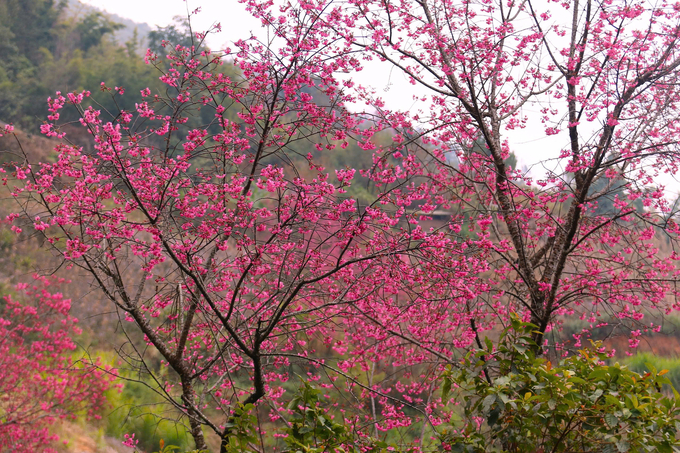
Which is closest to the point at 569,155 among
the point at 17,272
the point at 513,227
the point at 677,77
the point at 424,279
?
the point at 513,227

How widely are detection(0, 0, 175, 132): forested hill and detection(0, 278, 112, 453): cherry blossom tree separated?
9.52 m

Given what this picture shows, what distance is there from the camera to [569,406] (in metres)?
1.89

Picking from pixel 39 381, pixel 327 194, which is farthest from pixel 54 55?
pixel 327 194

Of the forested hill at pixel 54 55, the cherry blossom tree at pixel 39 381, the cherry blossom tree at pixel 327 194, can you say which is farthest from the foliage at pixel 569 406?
the forested hill at pixel 54 55

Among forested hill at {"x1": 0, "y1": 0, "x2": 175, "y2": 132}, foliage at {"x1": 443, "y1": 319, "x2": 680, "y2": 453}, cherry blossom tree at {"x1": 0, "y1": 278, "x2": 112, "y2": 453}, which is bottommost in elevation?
cherry blossom tree at {"x1": 0, "y1": 278, "x2": 112, "y2": 453}

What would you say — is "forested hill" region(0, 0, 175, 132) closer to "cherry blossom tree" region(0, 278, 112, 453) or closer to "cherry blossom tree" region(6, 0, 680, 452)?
"cherry blossom tree" region(0, 278, 112, 453)

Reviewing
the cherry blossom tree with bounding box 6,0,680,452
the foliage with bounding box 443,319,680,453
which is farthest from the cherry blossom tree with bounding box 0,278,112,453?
the foliage with bounding box 443,319,680,453

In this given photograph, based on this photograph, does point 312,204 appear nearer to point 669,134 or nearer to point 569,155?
point 569,155

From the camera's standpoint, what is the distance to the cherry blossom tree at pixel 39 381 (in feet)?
19.0

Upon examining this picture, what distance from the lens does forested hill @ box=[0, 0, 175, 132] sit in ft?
49.5

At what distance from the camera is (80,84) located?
1551 centimetres

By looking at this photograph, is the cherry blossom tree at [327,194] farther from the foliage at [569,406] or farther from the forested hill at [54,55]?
the forested hill at [54,55]

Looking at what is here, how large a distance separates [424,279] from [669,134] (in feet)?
10.2

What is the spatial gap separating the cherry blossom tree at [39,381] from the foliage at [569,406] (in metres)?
4.71
